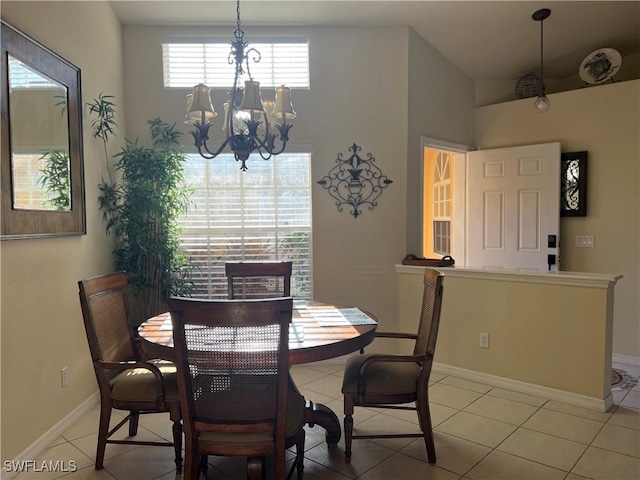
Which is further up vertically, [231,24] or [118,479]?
[231,24]

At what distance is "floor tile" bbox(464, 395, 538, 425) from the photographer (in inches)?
118

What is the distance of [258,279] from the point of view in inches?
131

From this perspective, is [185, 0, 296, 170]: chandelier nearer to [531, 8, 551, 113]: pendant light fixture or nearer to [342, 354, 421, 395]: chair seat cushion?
[342, 354, 421, 395]: chair seat cushion

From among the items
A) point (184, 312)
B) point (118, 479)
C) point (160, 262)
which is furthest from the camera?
point (160, 262)

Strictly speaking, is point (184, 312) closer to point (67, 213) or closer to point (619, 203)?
point (67, 213)

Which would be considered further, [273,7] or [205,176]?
[205,176]

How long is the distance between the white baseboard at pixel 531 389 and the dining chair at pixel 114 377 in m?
2.31

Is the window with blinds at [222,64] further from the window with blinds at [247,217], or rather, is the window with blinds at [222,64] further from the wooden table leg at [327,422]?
the wooden table leg at [327,422]

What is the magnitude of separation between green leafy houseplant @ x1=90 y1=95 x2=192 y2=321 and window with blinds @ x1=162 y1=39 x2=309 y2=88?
682 mm

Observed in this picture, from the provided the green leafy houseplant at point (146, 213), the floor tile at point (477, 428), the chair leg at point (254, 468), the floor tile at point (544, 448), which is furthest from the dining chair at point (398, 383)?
the green leafy houseplant at point (146, 213)

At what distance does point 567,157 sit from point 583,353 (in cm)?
209

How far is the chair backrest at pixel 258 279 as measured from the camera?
327 centimetres

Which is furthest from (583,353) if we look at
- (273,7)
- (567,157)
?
(273,7)

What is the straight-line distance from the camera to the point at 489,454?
8.30 feet
